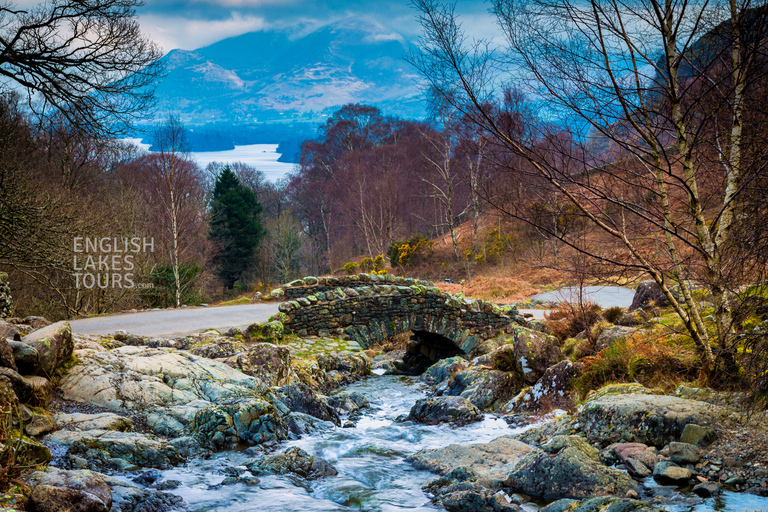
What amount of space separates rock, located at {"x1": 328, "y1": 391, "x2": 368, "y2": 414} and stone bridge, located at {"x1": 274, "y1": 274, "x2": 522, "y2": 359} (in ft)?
10.4

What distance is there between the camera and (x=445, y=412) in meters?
8.12

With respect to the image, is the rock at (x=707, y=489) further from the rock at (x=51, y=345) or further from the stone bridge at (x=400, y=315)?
the stone bridge at (x=400, y=315)

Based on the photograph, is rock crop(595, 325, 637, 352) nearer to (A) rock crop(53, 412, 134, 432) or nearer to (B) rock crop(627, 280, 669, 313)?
(B) rock crop(627, 280, 669, 313)

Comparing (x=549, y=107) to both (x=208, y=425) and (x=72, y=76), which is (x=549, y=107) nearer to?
(x=208, y=425)

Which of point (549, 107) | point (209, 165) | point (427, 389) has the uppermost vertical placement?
point (209, 165)

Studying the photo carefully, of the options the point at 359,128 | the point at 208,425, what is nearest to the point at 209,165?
the point at 359,128

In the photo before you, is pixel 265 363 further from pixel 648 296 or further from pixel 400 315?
pixel 648 296

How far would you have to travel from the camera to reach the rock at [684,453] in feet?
14.2

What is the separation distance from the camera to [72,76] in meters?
7.53

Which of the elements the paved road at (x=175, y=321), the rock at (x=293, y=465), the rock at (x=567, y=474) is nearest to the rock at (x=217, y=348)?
the paved road at (x=175, y=321)

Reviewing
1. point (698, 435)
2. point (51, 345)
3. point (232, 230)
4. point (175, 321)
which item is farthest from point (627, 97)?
point (232, 230)

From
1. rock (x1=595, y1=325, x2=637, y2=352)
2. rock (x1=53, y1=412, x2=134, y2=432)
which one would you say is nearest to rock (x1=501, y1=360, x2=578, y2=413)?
rock (x1=595, y1=325, x2=637, y2=352)

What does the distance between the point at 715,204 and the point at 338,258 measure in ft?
95.9

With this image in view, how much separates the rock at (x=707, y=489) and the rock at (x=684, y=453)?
0.38 m
